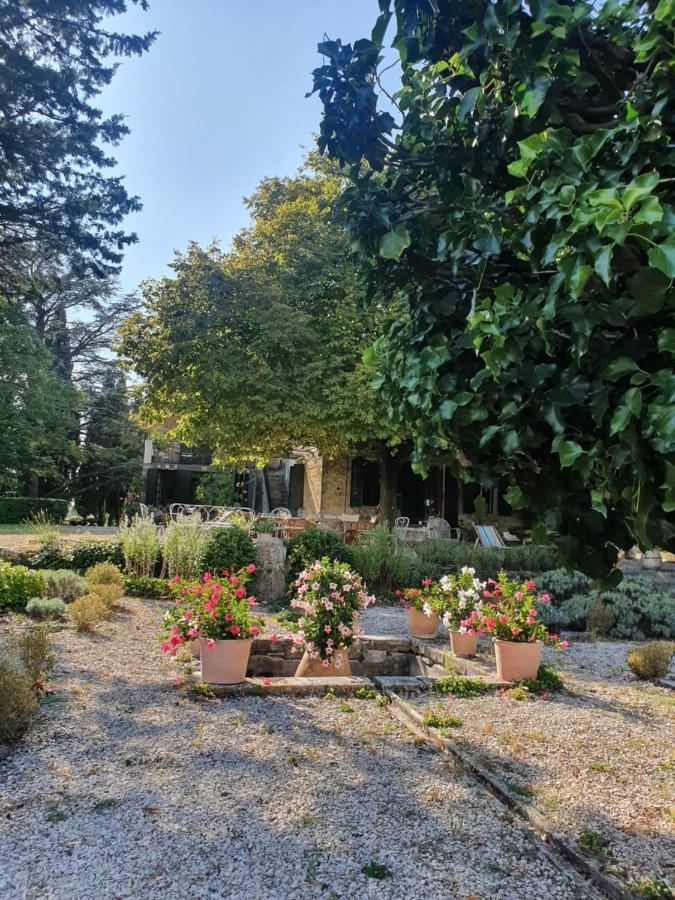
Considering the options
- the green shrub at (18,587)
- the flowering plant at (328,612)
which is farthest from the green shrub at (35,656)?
the green shrub at (18,587)

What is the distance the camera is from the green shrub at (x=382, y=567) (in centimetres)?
883

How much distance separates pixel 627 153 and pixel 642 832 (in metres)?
2.68

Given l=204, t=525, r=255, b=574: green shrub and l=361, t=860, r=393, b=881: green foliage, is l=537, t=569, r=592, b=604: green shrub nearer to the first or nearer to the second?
l=204, t=525, r=255, b=574: green shrub

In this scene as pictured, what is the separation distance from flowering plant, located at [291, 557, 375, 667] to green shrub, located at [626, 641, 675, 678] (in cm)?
247

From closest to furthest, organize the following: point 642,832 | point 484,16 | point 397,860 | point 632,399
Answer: point 632,399, point 484,16, point 397,860, point 642,832

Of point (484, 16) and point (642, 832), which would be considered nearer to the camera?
point (484, 16)

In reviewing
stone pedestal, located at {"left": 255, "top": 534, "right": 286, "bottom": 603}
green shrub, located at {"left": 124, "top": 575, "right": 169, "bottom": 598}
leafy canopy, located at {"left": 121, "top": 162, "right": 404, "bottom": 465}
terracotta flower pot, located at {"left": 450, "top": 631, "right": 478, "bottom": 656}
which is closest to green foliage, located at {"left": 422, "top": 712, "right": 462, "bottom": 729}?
terracotta flower pot, located at {"left": 450, "top": 631, "right": 478, "bottom": 656}

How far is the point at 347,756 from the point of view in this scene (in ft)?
10.4

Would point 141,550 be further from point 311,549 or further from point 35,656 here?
point 35,656

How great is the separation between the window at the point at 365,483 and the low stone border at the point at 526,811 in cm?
1398

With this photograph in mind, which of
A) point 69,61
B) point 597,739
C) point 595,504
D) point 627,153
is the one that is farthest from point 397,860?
point 69,61

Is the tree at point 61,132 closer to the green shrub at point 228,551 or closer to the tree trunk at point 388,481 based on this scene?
the green shrub at point 228,551

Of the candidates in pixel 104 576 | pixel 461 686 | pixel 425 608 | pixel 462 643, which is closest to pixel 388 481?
pixel 104 576

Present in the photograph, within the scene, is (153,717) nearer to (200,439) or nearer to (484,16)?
(484,16)
